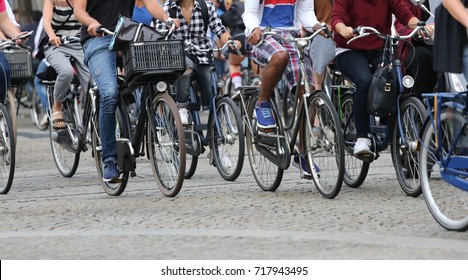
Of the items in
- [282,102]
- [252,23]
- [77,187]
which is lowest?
[77,187]

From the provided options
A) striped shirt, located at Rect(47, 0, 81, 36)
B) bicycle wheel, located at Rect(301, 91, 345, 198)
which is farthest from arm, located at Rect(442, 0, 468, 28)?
striped shirt, located at Rect(47, 0, 81, 36)

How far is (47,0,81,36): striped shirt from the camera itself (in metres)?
12.6

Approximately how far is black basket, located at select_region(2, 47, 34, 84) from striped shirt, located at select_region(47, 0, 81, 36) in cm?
38

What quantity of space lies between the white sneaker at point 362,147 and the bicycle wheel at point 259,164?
2.36 feet

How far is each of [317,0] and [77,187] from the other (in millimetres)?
3443

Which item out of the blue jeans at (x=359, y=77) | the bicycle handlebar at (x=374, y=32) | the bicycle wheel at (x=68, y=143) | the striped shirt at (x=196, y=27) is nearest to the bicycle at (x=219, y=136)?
the striped shirt at (x=196, y=27)

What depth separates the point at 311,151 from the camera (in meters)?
9.77

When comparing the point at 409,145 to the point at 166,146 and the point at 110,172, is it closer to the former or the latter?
the point at 166,146

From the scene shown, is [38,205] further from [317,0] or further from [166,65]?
[317,0]

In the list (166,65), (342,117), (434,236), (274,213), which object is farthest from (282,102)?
(434,236)

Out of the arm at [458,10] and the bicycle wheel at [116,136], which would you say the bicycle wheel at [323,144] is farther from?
the arm at [458,10]

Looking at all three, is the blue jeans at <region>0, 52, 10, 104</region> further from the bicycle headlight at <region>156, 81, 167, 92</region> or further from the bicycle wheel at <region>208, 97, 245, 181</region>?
the bicycle headlight at <region>156, 81, 167, 92</region>

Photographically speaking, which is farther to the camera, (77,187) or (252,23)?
(77,187)

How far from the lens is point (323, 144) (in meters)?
9.66
